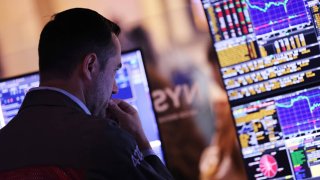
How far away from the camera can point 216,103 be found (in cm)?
257

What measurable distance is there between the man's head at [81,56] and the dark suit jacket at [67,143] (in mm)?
92

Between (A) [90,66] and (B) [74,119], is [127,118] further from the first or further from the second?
(B) [74,119]

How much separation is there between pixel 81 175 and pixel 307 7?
4.97 ft

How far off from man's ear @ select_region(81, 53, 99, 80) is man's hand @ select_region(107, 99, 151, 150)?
36 cm

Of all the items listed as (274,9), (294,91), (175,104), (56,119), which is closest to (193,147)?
(175,104)

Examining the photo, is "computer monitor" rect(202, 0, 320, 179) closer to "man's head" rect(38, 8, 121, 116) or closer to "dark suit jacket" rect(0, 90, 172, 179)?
"man's head" rect(38, 8, 121, 116)

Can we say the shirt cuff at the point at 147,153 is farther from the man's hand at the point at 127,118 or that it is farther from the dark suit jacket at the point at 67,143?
the dark suit jacket at the point at 67,143

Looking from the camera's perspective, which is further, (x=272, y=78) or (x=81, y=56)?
(x=272, y=78)

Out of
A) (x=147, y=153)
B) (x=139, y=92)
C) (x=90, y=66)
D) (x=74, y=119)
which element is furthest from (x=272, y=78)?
(x=74, y=119)

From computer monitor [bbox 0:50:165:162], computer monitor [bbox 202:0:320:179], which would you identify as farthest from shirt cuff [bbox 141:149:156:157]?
computer monitor [bbox 202:0:320:179]

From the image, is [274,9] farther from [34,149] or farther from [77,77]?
[34,149]

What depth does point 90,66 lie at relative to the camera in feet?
4.85

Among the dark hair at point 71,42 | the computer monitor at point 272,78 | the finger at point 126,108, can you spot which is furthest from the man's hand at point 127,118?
the computer monitor at point 272,78

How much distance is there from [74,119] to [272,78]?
130 centimetres
